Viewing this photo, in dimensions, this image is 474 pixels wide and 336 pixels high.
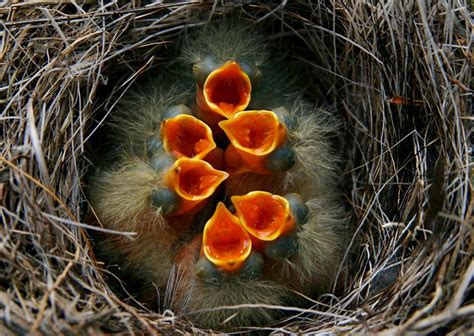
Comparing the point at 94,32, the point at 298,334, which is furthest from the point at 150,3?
the point at 298,334

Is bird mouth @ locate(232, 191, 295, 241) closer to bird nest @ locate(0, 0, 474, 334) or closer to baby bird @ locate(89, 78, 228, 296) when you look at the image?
baby bird @ locate(89, 78, 228, 296)

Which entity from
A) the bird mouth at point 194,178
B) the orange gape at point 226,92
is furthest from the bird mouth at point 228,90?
the bird mouth at point 194,178

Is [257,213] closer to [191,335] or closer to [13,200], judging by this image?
[191,335]

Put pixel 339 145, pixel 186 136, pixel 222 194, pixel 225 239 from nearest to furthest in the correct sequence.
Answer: pixel 225 239, pixel 186 136, pixel 222 194, pixel 339 145

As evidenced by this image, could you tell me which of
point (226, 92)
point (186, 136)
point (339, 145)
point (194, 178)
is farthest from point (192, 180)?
point (339, 145)

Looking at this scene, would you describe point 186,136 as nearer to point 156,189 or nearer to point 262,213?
point 156,189

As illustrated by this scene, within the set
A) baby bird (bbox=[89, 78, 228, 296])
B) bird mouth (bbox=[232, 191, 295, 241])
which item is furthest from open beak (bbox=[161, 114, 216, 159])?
bird mouth (bbox=[232, 191, 295, 241])
